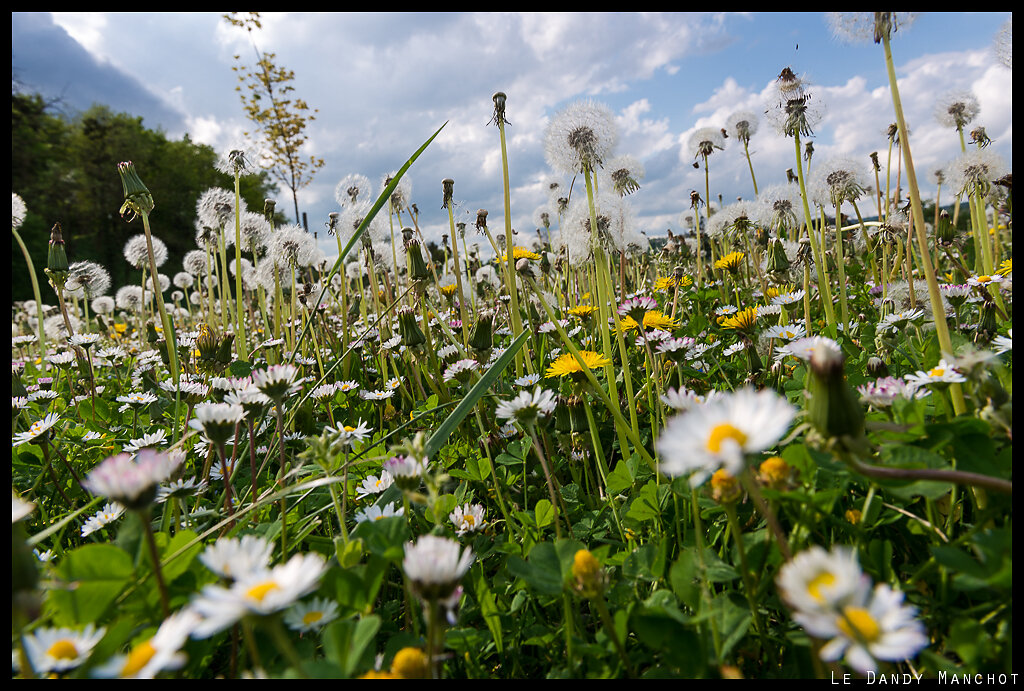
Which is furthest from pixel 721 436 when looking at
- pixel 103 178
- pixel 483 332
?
pixel 103 178

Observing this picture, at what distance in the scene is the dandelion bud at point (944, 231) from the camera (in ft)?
6.57

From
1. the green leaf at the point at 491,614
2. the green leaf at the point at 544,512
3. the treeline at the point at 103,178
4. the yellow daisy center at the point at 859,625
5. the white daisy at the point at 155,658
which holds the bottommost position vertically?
the green leaf at the point at 491,614

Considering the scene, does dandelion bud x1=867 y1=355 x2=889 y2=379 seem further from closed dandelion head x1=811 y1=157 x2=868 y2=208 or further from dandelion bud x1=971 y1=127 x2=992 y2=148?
dandelion bud x1=971 y1=127 x2=992 y2=148

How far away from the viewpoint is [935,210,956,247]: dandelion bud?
2002 millimetres

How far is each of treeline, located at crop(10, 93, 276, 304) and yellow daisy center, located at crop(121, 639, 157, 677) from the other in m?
16.4

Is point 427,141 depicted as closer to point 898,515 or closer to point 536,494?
point 536,494

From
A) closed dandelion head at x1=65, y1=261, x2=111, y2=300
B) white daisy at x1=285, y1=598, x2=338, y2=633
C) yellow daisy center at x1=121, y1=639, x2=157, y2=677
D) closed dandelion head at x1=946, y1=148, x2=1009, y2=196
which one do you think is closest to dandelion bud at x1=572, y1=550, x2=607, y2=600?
white daisy at x1=285, y1=598, x2=338, y2=633

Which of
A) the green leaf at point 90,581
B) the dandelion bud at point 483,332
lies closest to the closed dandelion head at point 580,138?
the dandelion bud at point 483,332

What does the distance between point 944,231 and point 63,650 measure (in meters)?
2.67

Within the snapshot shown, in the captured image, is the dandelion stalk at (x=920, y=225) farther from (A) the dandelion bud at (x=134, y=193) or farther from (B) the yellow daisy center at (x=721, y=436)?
(A) the dandelion bud at (x=134, y=193)

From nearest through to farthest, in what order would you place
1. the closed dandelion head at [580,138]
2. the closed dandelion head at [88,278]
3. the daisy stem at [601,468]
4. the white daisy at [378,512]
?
1. the white daisy at [378,512]
2. the daisy stem at [601,468]
3. the closed dandelion head at [580,138]
4. the closed dandelion head at [88,278]

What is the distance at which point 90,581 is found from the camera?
55 cm

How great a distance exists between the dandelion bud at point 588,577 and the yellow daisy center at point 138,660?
388 millimetres
